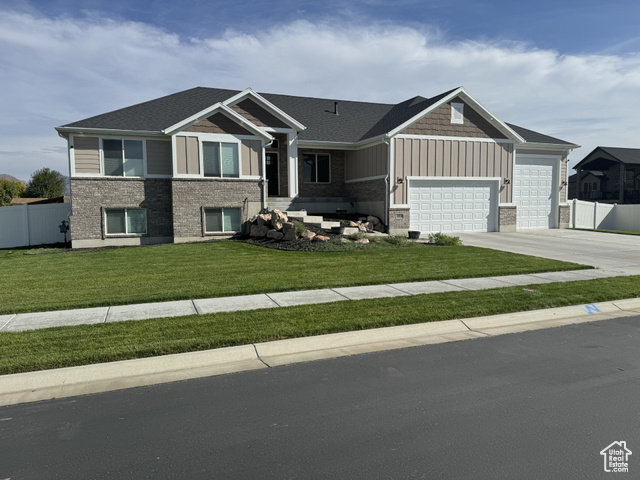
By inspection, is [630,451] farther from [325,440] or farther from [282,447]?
[282,447]

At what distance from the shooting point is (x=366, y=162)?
22719mm

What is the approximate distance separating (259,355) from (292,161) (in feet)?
55.0

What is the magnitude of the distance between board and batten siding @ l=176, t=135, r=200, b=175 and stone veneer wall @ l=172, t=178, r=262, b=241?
1.34 feet

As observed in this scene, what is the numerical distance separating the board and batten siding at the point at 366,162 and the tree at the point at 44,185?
42516 mm

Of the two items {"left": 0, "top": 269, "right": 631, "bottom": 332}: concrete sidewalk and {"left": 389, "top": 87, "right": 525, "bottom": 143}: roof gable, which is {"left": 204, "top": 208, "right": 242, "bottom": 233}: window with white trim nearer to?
{"left": 389, "top": 87, "right": 525, "bottom": 143}: roof gable

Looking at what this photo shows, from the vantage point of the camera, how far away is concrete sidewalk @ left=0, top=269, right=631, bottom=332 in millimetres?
7449

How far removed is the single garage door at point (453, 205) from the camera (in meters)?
21.4

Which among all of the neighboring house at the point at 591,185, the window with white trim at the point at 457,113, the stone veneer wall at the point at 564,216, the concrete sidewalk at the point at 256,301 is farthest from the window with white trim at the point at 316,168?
the neighboring house at the point at 591,185

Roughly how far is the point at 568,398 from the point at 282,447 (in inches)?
113

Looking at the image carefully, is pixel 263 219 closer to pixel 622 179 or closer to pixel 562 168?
pixel 562 168

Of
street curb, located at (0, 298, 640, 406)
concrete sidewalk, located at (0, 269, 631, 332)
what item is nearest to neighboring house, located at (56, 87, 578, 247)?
concrete sidewalk, located at (0, 269, 631, 332)

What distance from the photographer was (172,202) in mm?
19188

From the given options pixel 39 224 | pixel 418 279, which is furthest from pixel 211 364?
pixel 39 224

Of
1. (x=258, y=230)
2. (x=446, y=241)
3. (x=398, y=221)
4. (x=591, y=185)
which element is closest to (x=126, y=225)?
(x=258, y=230)
